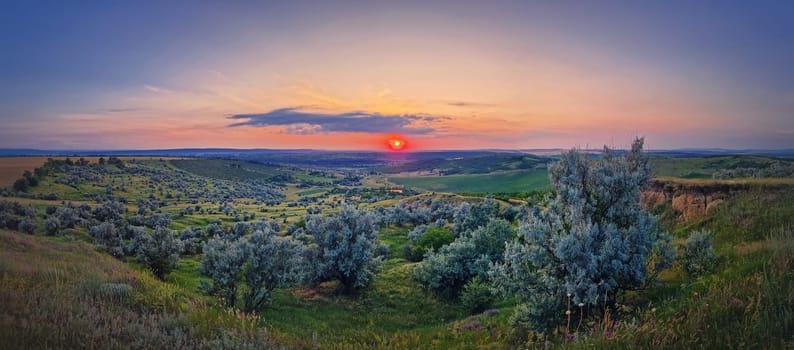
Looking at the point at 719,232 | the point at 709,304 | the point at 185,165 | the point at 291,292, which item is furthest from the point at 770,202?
the point at 185,165

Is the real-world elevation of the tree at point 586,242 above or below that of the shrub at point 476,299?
above

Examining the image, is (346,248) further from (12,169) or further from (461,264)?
(12,169)

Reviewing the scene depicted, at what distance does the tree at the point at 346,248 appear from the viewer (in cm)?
3006

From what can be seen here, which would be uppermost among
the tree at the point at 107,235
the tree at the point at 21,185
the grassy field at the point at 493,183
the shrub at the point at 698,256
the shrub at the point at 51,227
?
the shrub at the point at 698,256

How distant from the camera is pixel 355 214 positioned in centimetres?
3259

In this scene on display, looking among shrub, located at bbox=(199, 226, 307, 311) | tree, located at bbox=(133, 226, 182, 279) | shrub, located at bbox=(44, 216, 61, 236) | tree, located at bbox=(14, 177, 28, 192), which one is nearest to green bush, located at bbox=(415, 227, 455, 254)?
shrub, located at bbox=(199, 226, 307, 311)

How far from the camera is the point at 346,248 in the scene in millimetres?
30484

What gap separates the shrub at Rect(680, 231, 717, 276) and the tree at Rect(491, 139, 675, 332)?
152 centimetres

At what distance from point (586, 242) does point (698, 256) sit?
193 inches

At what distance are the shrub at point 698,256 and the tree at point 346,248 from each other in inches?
875

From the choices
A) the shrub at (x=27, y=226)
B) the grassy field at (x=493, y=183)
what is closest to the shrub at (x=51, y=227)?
the shrub at (x=27, y=226)

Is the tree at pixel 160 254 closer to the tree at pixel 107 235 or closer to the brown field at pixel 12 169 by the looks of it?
the tree at pixel 107 235

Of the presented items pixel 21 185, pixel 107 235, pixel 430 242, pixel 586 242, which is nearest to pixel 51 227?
pixel 107 235

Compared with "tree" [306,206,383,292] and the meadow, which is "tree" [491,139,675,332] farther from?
"tree" [306,206,383,292]
